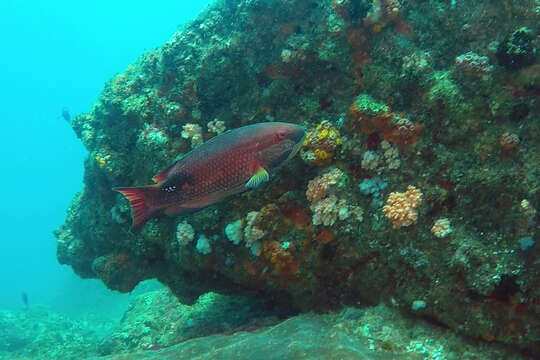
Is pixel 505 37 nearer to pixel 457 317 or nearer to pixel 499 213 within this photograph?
pixel 499 213

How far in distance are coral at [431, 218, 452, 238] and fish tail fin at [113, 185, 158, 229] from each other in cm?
280

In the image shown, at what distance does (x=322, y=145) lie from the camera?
163 inches

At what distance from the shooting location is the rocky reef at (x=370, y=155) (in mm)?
3254

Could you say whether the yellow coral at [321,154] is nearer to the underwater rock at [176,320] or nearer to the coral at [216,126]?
the coral at [216,126]

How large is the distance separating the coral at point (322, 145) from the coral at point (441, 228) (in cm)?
135

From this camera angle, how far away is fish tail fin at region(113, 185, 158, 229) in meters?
3.47

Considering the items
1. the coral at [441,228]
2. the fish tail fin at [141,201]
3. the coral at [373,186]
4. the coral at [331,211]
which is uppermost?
the fish tail fin at [141,201]

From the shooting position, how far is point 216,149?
10.8 ft

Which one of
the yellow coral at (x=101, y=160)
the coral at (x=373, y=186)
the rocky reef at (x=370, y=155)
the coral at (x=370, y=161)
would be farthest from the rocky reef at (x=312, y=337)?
the yellow coral at (x=101, y=160)

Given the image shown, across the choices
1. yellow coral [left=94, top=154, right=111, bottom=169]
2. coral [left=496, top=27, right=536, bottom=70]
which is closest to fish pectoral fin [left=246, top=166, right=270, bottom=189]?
coral [left=496, top=27, right=536, bottom=70]

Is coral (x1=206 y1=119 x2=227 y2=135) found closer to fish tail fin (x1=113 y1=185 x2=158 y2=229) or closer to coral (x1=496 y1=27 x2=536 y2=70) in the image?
fish tail fin (x1=113 y1=185 x2=158 y2=229)

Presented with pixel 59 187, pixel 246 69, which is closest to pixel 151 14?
pixel 59 187

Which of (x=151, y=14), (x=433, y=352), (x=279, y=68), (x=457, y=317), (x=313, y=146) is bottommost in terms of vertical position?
(x=433, y=352)

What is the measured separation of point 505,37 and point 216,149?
333 centimetres
